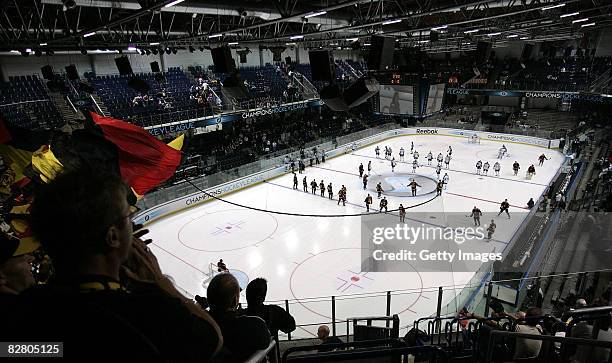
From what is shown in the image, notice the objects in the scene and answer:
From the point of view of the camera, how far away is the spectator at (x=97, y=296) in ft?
3.39

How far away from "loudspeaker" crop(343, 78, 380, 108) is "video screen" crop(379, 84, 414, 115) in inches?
279

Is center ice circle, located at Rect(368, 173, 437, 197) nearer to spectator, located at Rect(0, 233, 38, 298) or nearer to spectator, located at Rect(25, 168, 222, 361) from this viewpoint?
spectator, located at Rect(0, 233, 38, 298)

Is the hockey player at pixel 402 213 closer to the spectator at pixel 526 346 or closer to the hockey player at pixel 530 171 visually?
the hockey player at pixel 530 171

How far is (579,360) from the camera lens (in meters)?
3.51

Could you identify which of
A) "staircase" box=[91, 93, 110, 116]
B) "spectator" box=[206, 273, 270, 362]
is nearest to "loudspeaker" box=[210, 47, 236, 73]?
"staircase" box=[91, 93, 110, 116]

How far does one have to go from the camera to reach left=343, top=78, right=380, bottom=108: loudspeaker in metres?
11.4

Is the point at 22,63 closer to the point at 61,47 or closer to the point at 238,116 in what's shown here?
the point at 61,47

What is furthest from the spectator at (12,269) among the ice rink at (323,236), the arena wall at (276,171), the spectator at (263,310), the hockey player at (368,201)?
the hockey player at (368,201)

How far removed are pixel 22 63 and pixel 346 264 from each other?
72.4ft

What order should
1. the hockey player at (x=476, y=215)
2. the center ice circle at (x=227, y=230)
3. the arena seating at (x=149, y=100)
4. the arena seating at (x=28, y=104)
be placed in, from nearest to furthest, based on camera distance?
the center ice circle at (x=227, y=230) < the hockey player at (x=476, y=215) < the arena seating at (x=28, y=104) < the arena seating at (x=149, y=100)

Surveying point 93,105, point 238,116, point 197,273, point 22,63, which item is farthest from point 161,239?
point 22,63

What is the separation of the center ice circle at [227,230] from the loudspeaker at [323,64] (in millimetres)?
7039

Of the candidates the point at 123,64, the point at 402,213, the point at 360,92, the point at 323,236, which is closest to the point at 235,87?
the point at 123,64

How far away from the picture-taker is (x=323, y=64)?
39.8ft
